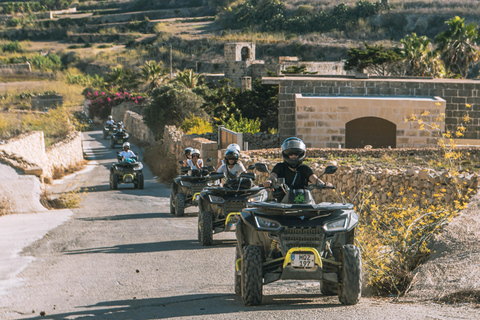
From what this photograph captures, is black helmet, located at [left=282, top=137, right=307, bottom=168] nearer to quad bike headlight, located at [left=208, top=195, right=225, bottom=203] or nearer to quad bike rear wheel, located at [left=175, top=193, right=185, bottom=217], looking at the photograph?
quad bike headlight, located at [left=208, top=195, right=225, bottom=203]

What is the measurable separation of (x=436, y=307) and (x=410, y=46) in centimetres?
4969

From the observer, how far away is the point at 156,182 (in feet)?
97.6

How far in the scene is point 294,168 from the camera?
8289 millimetres

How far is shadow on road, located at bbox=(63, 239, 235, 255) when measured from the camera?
11875 millimetres

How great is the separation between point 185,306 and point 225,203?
466 centimetres

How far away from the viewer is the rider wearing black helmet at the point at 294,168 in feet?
26.8

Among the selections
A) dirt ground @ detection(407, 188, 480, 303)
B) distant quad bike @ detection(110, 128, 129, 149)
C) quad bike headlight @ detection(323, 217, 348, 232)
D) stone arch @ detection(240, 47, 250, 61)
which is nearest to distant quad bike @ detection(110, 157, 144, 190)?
dirt ground @ detection(407, 188, 480, 303)

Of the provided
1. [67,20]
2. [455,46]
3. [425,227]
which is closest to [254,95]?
[455,46]

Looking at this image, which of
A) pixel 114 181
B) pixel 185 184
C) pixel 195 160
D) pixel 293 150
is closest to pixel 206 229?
pixel 293 150

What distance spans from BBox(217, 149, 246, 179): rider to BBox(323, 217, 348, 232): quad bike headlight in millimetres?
5443

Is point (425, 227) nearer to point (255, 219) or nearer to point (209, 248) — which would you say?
point (255, 219)

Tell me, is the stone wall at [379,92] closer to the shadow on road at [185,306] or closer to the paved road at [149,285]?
the paved road at [149,285]

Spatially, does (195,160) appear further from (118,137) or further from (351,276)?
(118,137)

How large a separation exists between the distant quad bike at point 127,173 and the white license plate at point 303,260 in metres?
19.6
